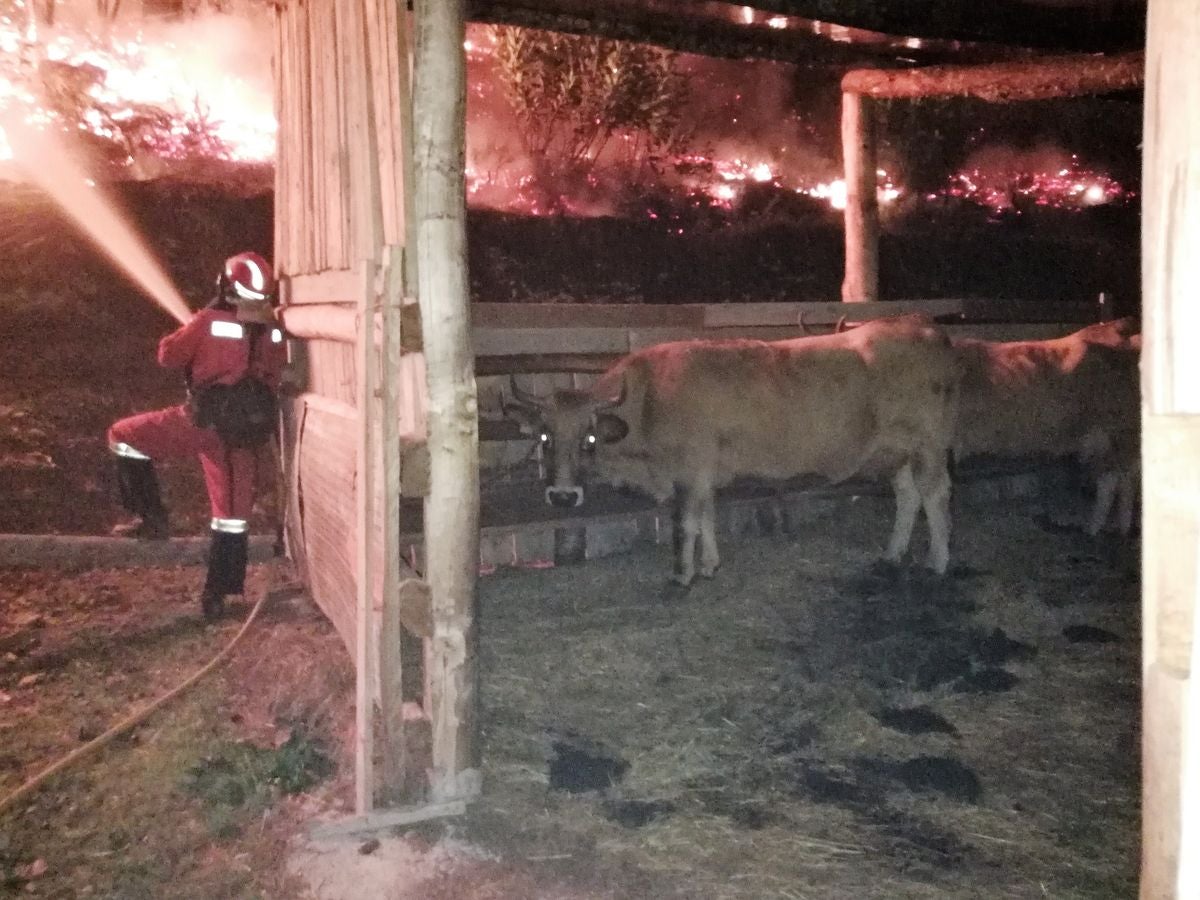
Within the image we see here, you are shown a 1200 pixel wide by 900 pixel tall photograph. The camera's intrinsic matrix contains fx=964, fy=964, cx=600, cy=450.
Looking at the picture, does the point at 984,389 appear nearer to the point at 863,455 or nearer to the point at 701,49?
the point at 863,455

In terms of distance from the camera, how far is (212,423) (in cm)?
686

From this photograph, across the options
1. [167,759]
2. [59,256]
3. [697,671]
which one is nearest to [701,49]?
[697,671]

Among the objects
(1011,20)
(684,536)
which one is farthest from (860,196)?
(684,536)

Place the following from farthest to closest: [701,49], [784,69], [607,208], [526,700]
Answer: [784,69] → [607,208] → [701,49] → [526,700]

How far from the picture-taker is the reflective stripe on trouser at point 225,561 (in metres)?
7.00

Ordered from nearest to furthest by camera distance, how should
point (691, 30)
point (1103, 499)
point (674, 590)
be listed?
point (674, 590), point (691, 30), point (1103, 499)

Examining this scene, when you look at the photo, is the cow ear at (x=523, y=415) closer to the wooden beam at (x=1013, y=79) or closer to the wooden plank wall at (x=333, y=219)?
the wooden plank wall at (x=333, y=219)

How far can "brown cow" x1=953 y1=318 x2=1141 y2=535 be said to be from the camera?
10.4 metres

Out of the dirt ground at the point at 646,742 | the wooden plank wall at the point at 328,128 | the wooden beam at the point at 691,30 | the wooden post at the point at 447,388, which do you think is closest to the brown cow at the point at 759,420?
the dirt ground at the point at 646,742

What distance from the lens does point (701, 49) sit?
Result: 9156 mm

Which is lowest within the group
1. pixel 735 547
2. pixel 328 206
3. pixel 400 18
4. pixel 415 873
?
pixel 415 873

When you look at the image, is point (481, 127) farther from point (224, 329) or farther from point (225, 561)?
point (225, 561)

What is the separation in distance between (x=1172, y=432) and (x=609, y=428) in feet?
21.2

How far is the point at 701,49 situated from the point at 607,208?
11.0 m
